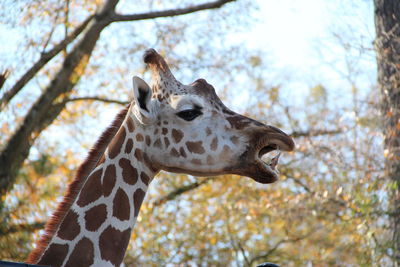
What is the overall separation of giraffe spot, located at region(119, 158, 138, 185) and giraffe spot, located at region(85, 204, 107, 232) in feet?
0.89

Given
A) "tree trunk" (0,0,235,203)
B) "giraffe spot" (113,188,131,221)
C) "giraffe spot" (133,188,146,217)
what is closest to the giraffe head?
"giraffe spot" (133,188,146,217)

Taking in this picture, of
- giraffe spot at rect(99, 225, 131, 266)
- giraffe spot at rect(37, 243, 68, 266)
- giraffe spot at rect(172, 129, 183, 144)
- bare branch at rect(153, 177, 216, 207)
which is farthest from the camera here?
bare branch at rect(153, 177, 216, 207)

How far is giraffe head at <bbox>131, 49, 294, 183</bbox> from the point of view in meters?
5.13

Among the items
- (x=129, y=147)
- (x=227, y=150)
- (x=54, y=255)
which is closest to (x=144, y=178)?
(x=129, y=147)

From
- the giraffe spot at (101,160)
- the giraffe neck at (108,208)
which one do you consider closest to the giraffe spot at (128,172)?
the giraffe neck at (108,208)

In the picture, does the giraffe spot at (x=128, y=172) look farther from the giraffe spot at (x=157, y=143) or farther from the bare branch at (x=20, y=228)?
the bare branch at (x=20, y=228)

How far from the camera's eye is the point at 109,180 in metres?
5.08

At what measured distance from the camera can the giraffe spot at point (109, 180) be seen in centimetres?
504

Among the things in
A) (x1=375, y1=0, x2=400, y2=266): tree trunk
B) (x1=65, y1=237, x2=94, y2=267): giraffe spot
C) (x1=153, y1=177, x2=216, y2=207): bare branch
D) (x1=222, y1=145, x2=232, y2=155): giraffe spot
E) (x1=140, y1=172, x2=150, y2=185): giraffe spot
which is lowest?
(x1=153, y1=177, x2=216, y2=207): bare branch

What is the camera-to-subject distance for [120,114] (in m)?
5.57

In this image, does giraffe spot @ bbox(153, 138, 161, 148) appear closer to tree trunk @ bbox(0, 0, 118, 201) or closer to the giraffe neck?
the giraffe neck

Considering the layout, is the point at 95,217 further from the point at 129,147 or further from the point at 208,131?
the point at 208,131

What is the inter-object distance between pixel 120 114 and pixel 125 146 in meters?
0.43

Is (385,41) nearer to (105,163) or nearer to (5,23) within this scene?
(5,23)
